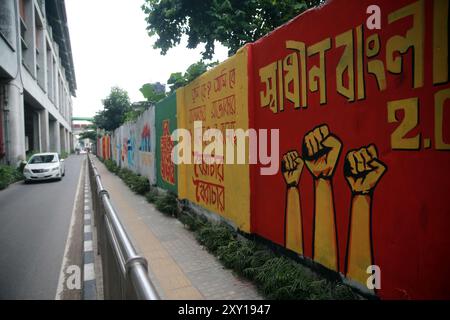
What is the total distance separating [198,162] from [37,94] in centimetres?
2387

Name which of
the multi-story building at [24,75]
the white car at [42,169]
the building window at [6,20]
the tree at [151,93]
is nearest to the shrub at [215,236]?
the tree at [151,93]

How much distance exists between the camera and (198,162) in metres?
6.54

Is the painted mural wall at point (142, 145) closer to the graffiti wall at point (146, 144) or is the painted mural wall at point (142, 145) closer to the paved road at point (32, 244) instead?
the graffiti wall at point (146, 144)

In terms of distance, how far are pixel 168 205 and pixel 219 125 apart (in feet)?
10.2

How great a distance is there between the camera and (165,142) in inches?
357

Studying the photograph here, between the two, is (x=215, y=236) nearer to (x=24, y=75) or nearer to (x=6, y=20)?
(x=6, y=20)

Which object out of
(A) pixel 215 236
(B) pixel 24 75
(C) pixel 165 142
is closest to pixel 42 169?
(B) pixel 24 75

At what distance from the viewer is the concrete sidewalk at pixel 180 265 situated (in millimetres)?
3736

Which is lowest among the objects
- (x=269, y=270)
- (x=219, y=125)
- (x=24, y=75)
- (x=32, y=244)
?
(x=32, y=244)

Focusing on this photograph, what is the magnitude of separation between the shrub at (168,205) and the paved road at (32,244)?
80.0 inches

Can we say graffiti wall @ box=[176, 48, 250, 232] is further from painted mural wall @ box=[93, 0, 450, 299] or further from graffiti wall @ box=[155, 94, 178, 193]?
graffiti wall @ box=[155, 94, 178, 193]
